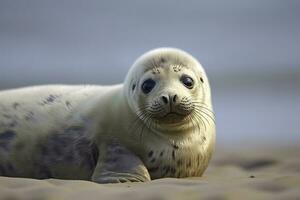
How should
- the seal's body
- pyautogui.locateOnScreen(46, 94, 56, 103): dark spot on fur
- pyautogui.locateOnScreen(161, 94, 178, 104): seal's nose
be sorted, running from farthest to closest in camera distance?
pyautogui.locateOnScreen(46, 94, 56, 103): dark spot on fur, the seal's body, pyautogui.locateOnScreen(161, 94, 178, 104): seal's nose

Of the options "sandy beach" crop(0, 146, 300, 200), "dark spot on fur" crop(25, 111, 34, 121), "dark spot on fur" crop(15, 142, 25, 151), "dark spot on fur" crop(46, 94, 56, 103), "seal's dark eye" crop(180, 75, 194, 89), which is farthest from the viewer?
"dark spot on fur" crop(46, 94, 56, 103)

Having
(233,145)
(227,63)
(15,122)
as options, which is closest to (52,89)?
(15,122)

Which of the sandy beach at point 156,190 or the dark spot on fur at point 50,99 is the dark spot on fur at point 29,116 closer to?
the dark spot on fur at point 50,99

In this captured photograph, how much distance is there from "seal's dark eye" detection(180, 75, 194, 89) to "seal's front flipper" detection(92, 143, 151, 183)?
1.51ft

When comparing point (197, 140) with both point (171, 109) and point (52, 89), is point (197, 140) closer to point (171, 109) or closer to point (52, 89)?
point (171, 109)

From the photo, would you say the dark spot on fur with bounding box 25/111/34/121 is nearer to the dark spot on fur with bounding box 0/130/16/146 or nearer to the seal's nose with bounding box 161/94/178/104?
the dark spot on fur with bounding box 0/130/16/146

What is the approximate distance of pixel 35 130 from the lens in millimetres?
4363

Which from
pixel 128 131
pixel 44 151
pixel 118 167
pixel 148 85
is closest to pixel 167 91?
pixel 148 85

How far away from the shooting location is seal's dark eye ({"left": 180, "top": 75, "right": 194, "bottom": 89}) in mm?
4203

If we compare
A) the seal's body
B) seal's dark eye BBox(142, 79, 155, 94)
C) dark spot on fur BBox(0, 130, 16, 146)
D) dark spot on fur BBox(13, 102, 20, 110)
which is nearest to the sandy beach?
the seal's body

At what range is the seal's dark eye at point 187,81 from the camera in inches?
165

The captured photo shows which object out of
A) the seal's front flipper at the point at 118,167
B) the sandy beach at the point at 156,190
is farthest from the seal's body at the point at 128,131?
the sandy beach at the point at 156,190

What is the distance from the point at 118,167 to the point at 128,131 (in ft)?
0.72

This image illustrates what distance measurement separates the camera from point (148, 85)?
4.19 m
